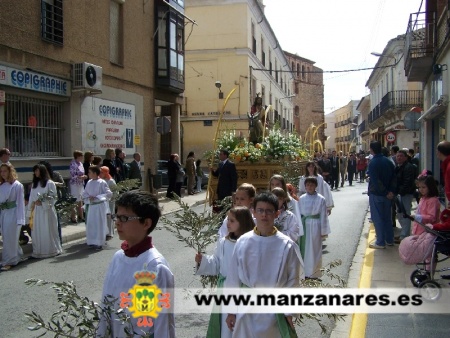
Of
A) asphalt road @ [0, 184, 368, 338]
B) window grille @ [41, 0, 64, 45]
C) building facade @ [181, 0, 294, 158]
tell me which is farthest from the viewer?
building facade @ [181, 0, 294, 158]

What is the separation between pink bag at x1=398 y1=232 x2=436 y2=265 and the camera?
612 centimetres

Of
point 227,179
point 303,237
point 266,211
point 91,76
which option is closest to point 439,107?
point 227,179

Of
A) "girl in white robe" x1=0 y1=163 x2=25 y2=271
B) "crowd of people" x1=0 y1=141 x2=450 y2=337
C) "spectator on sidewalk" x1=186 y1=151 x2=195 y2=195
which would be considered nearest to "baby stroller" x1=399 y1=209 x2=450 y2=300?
"crowd of people" x1=0 y1=141 x2=450 y2=337

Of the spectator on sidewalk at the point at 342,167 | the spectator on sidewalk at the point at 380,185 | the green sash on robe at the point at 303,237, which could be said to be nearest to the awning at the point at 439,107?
the spectator on sidewalk at the point at 380,185

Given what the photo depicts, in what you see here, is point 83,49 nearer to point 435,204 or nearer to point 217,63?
point 435,204

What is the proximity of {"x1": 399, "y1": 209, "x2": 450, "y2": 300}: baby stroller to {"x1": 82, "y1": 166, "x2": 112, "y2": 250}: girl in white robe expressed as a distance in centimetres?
611

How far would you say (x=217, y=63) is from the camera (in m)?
31.5

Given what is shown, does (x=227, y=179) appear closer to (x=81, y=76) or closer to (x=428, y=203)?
(x=428, y=203)

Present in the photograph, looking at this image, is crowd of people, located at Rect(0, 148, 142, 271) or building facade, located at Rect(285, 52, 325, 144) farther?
building facade, located at Rect(285, 52, 325, 144)

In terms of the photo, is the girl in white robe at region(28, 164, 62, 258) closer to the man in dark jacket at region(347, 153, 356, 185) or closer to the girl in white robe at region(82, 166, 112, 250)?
the girl in white robe at region(82, 166, 112, 250)

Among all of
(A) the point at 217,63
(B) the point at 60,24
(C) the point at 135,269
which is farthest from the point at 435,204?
(A) the point at 217,63

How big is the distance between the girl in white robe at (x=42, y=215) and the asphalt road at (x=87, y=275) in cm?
32

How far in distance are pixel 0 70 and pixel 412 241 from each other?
971 centimetres

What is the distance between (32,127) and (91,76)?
252 centimetres
